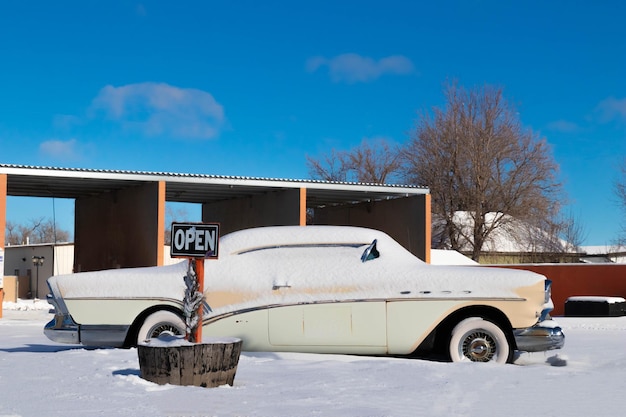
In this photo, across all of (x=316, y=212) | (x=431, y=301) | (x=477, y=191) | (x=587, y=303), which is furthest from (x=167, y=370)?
(x=477, y=191)

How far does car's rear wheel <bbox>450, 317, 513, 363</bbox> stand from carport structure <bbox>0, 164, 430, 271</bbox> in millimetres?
17777

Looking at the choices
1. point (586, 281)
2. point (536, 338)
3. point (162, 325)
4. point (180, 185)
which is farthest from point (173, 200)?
point (536, 338)

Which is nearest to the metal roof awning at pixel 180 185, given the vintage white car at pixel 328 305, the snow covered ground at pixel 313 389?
the vintage white car at pixel 328 305

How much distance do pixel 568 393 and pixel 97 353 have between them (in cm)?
476

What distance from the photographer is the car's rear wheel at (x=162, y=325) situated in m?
8.59

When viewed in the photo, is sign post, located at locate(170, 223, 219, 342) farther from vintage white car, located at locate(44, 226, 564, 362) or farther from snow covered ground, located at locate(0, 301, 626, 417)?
vintage white car, located at locate(44, 226, 564, 362)

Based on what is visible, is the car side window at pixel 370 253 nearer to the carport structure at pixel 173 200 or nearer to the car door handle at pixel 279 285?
the car door handle at pixel 279 285

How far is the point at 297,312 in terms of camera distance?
8445 millimetres

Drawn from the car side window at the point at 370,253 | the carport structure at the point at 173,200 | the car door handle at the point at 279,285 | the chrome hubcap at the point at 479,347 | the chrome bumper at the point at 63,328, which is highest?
the carport structure at the point at 173,200

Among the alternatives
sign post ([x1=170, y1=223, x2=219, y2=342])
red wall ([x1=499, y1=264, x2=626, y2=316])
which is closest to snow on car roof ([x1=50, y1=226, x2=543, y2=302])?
sign post ([x1=170, y1=223, x2=219, y2=342])

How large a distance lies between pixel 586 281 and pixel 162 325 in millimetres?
19565

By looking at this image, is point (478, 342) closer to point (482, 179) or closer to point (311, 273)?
point (311, 273)

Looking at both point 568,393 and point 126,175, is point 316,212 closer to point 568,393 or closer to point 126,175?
point 126,175

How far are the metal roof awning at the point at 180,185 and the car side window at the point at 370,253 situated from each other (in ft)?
56.4
